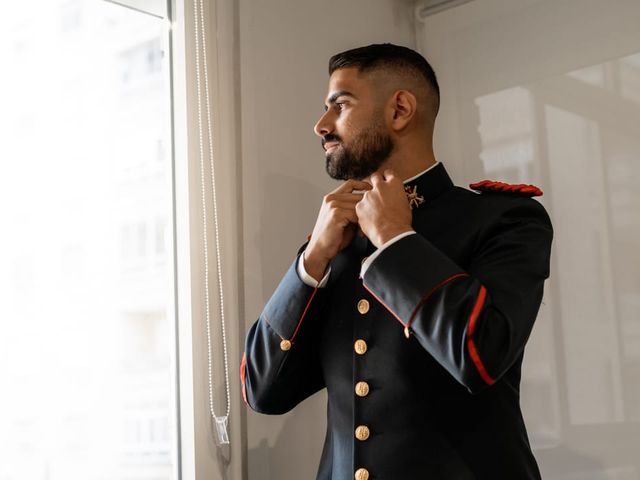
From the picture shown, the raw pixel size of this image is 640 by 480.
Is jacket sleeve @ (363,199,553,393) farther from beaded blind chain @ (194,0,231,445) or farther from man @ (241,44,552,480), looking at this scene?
beaded blind chain @ (194,0,231,445)

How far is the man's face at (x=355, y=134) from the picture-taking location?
1628 mm

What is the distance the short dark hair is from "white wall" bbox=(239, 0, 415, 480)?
0.36m

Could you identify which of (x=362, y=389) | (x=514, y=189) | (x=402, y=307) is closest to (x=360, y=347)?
(x=362, y=389)

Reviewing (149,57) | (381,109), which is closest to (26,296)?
(149,57)

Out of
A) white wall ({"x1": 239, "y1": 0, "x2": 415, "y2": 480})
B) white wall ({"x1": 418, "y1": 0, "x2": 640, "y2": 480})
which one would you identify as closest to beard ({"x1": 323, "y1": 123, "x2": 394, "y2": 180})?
white wall ({"x1": 239, "y1": 0, "x2": 415, "y2": 480})

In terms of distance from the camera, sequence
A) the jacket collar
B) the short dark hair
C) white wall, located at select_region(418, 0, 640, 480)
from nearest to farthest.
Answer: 1. the jacket collar
2. the short dark hair
3. white wall, located at select_region(418, 0, 640, 480)

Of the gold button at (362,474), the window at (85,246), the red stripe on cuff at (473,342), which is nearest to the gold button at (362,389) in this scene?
the gold button at (362,474)

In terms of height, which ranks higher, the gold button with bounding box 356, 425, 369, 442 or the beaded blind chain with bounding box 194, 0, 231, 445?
the beaded blind chain with bounding box 194, 0, 231, 445

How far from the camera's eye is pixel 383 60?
170cm

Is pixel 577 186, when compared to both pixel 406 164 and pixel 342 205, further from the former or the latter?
pixel 342 205

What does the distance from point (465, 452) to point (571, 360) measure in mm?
953

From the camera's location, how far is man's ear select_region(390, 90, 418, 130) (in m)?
1.66

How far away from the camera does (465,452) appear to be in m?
1.37

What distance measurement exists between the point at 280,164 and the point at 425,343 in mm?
880
